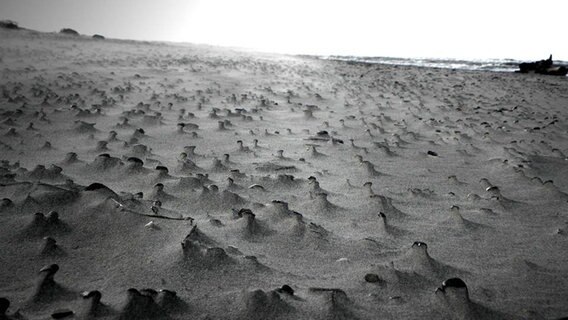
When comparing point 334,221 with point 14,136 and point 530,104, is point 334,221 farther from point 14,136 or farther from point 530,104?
point 530,104

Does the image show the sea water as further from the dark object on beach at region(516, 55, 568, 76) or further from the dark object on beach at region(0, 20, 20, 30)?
the dark object on beach at region(0, 20, 20, 30)

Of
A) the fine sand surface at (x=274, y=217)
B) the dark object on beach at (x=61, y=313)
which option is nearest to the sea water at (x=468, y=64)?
the fine sand surface at (x=274, y=217)

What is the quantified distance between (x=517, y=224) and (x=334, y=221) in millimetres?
1284

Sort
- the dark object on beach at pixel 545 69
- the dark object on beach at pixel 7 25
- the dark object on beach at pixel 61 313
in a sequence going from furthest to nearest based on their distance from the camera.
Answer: the dark object on beach at pixel 7 25
the dark object on beach at pixel 545 69
the dark object on beach at pixel 61 313

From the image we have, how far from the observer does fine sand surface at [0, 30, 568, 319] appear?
1.62m

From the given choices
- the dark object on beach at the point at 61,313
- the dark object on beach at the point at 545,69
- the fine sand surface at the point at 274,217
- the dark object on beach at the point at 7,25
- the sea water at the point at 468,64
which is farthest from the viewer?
the sea water at the point at 468,64

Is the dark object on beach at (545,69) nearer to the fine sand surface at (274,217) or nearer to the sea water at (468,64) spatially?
the sea water at (468,64)

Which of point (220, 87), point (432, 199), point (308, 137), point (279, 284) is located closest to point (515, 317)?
point (279, 284)

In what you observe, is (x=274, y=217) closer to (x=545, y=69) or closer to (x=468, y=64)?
(x=545, y=69)

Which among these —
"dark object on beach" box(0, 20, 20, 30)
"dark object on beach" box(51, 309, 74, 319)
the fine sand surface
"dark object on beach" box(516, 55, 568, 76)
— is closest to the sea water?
"dark object on beach" box(516, 55, 568, 76)

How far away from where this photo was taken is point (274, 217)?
241 centimetres

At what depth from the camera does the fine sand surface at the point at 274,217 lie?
1617 millimetres

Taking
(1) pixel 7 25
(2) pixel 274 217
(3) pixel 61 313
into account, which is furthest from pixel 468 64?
(1) pixel 7 25

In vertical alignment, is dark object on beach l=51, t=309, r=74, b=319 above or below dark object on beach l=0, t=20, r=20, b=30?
below
